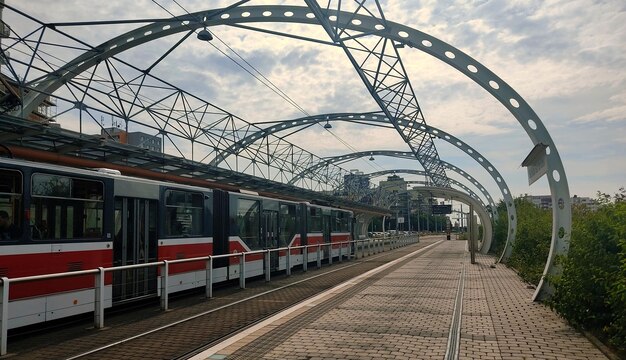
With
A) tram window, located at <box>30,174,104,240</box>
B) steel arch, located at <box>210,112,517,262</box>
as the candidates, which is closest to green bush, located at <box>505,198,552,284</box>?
steel arch, located at <box>210,112,517,262</box>

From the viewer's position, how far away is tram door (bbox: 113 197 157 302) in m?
10.9

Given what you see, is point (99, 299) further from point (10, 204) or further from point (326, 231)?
point (326, 231)

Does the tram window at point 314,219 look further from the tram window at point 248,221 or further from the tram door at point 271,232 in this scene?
the tram window at point 248,221

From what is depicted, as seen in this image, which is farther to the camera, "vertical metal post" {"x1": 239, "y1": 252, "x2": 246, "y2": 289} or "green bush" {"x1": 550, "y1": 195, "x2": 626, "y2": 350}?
"vertical metal post" {"x1": 239, "y1": 252, "x2": 246, "y2": 289}

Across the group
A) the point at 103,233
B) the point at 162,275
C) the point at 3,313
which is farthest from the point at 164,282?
the point at 3,313

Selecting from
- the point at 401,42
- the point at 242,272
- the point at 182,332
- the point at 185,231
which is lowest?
the point at 182,332

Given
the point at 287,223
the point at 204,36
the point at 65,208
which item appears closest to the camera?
the point at 65,208

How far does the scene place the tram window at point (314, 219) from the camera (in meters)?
24.0

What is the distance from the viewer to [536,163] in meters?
12.9

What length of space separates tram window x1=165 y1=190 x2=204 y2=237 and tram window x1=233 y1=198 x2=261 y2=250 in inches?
86.6

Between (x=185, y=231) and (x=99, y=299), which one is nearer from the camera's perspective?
(x=99, y=299)

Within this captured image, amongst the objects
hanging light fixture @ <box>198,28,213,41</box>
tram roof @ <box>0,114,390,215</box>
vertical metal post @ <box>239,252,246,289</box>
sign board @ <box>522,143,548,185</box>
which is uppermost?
hanging light fixture @ <box>198,28,213,41</box>

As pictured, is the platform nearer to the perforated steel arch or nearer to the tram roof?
the perforated steel arch

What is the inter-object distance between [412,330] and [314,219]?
628 inches
